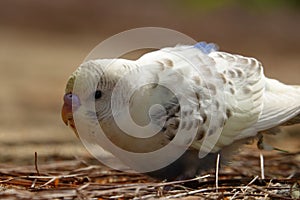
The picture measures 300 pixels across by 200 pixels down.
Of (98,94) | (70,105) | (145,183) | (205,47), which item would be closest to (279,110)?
(205,47)

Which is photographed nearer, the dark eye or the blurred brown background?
the dark eye

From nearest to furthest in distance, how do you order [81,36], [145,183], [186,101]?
1. [145,183]
2. [186,101]
3. [81,36]

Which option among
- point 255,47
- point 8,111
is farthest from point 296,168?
point 255,47

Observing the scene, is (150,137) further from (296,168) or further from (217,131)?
(296,168)

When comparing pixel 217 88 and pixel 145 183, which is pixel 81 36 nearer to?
pixel 217 88

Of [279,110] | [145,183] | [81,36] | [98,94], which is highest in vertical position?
[81,36]

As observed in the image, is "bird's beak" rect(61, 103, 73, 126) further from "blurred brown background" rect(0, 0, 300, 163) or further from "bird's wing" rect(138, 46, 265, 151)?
"blurred brown background" rect(0, 0, 300, 163)

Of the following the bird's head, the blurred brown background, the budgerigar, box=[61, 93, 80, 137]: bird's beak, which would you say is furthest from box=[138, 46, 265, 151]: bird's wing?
the blurred brown background

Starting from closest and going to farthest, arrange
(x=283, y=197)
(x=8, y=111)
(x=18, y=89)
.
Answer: (x=283, y=197)
(x=8, y=111)
(x=18, y=89)
